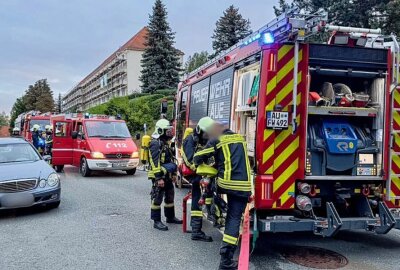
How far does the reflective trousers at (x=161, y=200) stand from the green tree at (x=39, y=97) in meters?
78.4

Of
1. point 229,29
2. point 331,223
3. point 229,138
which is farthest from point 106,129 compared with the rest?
point 229,29

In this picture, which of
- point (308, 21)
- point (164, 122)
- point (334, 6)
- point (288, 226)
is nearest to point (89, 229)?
point (164, 122)

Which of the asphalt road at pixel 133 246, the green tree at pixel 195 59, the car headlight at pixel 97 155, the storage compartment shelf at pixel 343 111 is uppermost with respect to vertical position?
the green tree at pixel 195 59

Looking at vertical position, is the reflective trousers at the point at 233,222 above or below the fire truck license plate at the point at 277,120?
below

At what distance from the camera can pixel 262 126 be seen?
502 cm

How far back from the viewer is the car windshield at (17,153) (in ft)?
27.3

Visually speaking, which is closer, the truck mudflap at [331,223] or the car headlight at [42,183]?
the truck mudflap at [331,223]

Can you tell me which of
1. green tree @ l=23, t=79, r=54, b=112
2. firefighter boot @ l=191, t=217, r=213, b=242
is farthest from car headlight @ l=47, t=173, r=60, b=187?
green tree @ l=23, t=79, r=54, b=112

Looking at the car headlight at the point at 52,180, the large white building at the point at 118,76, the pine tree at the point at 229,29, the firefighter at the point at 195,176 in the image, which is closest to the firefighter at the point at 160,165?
the firefighter at the point at 195,176

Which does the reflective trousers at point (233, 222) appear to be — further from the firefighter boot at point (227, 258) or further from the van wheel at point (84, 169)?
the van wheel at point (84, 169)

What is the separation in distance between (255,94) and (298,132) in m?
0.72

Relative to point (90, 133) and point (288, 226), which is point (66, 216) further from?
point (90, 133)

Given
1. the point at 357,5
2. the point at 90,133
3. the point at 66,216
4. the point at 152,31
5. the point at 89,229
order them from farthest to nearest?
1. the point at 152,31
2. the point at 357,5
3. the point at 90,133
4. the point at 66,216
5. the point at 89,229

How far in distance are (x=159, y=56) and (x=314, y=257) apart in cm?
3637
